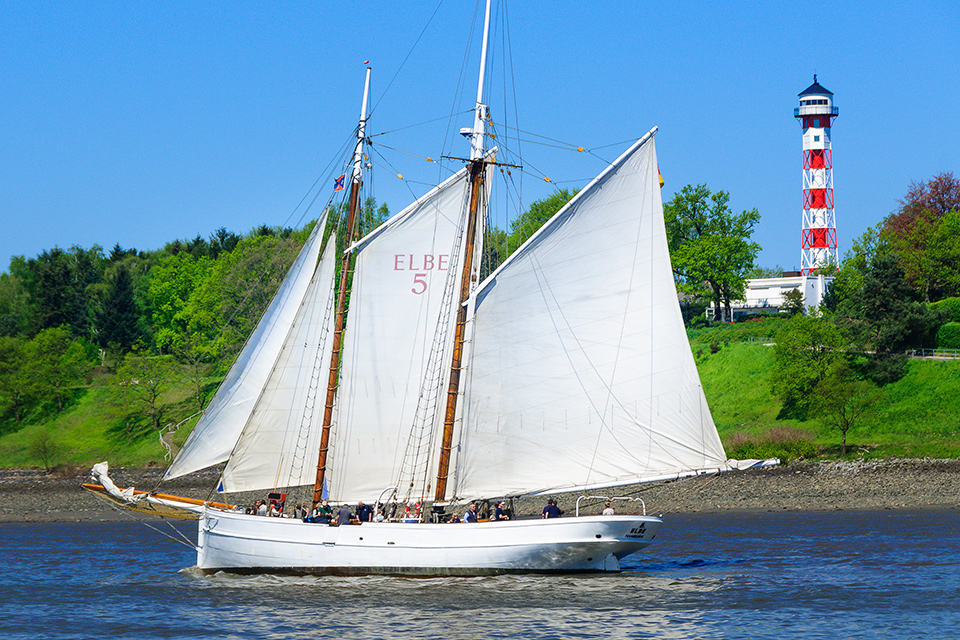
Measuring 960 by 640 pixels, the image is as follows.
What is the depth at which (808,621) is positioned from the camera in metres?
30.4

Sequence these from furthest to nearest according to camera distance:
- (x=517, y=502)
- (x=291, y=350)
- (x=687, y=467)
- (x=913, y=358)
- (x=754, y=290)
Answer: (x=754, y=290)
(x=913, y=358)
(x=517, y=502)
(x=291, y=350)
(x=687, y=467)

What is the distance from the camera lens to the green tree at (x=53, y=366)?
103 m

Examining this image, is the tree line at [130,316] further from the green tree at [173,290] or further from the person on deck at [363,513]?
the person on deck at [363,513]

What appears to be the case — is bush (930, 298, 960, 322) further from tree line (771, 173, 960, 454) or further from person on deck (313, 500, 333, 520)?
person on deck (313, 500, 333, 520)

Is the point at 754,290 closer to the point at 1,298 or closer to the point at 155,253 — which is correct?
the point at 155,253

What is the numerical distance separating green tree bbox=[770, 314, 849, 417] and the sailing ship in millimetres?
40919

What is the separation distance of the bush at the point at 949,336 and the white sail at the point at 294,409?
58792 mm

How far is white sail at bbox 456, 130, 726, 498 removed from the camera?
3750 cm

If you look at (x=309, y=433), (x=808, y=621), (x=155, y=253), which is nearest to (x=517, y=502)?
(x=309, y=433)

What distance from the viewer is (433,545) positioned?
37906mm

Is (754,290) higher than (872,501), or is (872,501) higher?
(754,290)

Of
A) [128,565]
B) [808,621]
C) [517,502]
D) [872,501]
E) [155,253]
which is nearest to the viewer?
[808,621]

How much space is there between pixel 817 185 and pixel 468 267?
8665 centimetres

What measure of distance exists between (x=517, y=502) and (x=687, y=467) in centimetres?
2762
